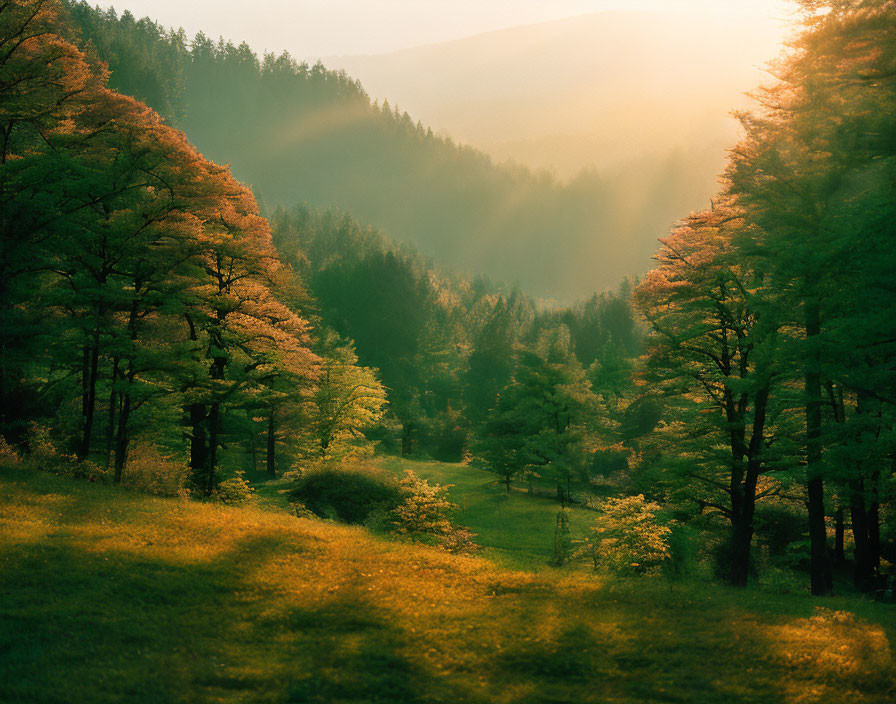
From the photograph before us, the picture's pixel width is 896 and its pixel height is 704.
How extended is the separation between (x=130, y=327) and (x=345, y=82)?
20497 centimetres

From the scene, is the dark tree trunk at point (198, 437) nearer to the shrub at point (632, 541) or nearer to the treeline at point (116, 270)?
the treeline at point (116, 270)

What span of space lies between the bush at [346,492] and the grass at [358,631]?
463 inches

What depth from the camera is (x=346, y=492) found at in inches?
1101

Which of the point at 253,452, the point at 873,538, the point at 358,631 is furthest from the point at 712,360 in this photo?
the point at 253,452

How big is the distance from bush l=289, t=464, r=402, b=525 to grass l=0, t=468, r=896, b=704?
1175 centimetres

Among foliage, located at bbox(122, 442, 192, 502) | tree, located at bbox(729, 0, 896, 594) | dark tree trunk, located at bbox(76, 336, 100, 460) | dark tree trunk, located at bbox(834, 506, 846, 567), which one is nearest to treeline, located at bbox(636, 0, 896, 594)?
tree, located at bbox(729, 0, 896, 594)

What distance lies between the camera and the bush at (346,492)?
88.0ft

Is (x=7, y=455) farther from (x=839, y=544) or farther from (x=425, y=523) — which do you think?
(x=839, y=544)

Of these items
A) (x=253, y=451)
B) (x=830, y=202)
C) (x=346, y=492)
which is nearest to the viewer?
(x=830, y=202)

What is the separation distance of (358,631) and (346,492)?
709 inches

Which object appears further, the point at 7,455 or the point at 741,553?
the point at 741,553

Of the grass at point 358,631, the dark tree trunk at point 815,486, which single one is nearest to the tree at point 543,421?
the dark tree trunk at point 815,486

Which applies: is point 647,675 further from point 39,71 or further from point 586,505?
point 586,505

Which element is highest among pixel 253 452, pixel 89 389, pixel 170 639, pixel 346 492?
pixel 89 389
